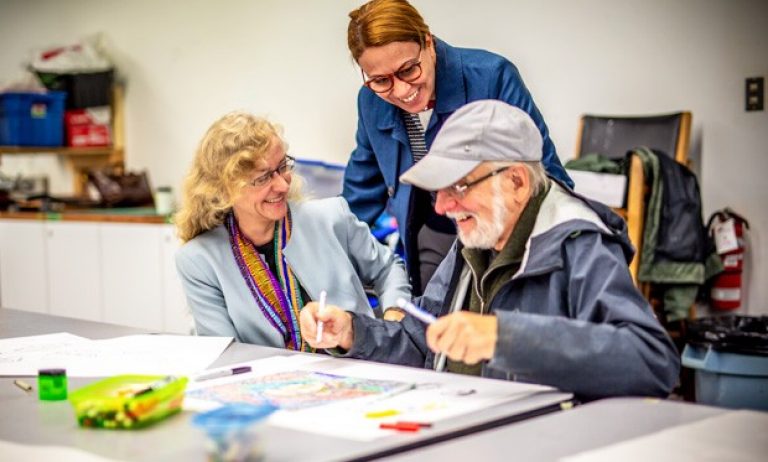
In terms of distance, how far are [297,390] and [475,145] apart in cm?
55

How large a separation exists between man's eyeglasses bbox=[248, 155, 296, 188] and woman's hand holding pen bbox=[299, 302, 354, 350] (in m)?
0.62

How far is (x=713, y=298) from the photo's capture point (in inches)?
157

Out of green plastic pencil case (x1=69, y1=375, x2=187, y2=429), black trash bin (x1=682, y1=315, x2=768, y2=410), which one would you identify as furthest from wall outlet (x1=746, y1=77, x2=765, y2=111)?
green plastic pencil case (x1=69, y1=375, x2=187, y2=429)

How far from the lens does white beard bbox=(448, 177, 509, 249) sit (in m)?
1.77

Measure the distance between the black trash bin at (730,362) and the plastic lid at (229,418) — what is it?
2.67m

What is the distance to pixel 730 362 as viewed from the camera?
3486 mm

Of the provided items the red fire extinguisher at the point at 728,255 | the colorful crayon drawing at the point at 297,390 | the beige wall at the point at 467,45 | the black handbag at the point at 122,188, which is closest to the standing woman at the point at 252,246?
the colorful crayon drawing at the point at 297,390

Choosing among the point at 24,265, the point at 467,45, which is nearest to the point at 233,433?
the point at 467,45

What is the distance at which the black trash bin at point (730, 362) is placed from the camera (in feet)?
11.3

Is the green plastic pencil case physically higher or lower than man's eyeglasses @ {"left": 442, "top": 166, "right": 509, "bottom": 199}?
lower

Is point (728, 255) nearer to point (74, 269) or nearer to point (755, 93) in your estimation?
point (755, 93)

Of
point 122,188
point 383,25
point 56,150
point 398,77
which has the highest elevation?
point 383,25

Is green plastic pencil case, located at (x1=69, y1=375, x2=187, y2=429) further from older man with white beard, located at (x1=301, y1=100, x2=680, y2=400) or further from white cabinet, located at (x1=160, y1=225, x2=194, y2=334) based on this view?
white cabinet, located at (x1=160, y1=225, x2=194, y2=334)

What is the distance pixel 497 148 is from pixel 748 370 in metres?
2.14
